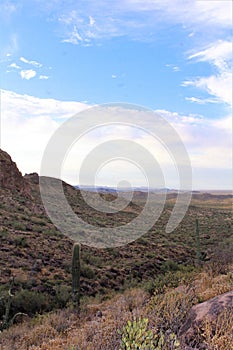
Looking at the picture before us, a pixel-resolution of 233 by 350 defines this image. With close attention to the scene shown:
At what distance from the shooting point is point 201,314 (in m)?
5.17

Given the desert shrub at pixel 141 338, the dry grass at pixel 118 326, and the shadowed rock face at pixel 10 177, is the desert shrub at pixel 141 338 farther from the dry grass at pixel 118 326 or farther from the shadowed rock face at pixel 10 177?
the shadowed rock face at pixel 10 177

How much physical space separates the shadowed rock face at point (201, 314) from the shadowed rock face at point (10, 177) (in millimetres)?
32026

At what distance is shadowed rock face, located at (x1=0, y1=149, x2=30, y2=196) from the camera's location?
35938mm

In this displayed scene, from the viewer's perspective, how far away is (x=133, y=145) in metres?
27.3

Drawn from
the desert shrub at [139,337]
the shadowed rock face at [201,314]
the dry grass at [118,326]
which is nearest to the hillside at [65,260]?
the dry grass at [118,326]

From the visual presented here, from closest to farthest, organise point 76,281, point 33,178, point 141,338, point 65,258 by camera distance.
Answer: point 141,338
point 76,281
point 65,258
point 33,178

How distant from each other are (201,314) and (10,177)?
1366 inches

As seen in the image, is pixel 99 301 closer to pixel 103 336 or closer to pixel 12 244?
pixel 103 336

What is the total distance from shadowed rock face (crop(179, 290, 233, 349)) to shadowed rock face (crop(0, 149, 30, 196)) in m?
32.0

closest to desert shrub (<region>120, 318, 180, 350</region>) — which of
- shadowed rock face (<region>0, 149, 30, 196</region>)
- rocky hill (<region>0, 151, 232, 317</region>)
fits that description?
rocky hill (<region>0, 151, 232, 317</region>)

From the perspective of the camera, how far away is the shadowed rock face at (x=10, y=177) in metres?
35.9

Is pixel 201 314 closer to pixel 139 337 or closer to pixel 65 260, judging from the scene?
pixel 139 337

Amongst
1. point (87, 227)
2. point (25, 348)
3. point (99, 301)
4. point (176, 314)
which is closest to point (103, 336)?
point (176, 314)

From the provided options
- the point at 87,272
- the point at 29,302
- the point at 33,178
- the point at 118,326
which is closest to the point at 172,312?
the point at 118,326
